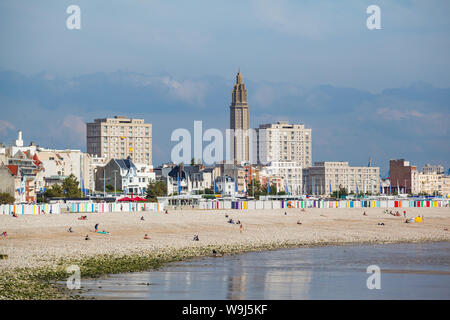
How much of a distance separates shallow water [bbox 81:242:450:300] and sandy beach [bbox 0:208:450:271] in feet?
19.2

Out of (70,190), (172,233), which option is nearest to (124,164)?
(70,190)

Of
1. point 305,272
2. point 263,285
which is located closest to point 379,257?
point 305,272

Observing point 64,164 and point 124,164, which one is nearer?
point 64,164

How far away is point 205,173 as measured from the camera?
190m

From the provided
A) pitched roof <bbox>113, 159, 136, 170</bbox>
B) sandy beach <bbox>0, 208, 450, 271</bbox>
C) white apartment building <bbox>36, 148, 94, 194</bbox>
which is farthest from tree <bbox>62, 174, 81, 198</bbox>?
sandy beach <bbox>0, 208, 450, 271</bbox>

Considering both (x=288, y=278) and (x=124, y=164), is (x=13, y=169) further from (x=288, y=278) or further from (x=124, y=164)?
(x=288, y=278)

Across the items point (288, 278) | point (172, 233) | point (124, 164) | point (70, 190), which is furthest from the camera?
point (124, 164)

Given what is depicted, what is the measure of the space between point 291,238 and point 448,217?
119 ft

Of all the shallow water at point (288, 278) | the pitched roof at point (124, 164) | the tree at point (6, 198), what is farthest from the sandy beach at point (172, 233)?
the pitched roof at point (124, 164)

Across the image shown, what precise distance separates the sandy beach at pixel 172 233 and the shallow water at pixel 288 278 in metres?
5.84

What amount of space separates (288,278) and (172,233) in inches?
906

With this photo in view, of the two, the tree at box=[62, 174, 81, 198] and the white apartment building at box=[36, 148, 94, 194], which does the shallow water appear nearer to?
the tree at box=[62, 174, 81, 198]

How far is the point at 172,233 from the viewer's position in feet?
184

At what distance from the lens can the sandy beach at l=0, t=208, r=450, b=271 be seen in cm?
4225
